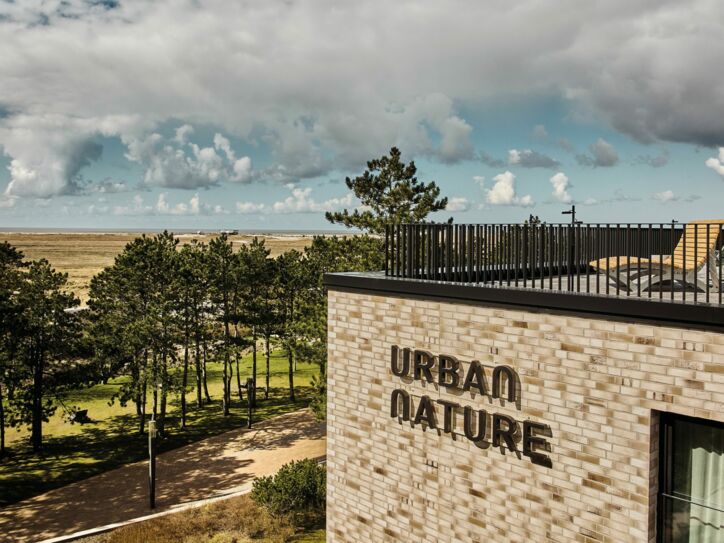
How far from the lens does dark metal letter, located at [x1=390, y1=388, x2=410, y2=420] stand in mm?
9586

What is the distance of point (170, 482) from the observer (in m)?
22.1

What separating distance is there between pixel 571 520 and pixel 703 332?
9.99 ft

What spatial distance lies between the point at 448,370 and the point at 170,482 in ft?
56.4

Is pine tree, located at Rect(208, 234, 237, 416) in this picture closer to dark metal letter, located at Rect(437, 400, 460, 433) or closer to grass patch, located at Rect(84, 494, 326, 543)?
grass patch, located at Rect(84, 494, 326, 543)

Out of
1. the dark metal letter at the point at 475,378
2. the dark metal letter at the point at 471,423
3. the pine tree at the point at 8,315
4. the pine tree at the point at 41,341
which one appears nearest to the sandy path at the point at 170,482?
the pine tree at the point at 41,341

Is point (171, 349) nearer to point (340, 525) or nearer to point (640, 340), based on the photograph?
point (340, 525)

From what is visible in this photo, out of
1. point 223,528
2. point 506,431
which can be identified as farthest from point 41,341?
point 506,431

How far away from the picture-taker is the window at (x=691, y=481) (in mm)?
6801

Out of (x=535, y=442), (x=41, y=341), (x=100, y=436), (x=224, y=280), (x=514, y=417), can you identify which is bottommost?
(x=100, y=436)

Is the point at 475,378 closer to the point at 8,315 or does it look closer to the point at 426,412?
the point at 426,412

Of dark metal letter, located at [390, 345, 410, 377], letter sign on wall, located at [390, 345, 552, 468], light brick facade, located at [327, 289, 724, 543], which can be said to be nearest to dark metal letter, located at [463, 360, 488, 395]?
letter sign on wall, located at [390, 345, 552, 468]

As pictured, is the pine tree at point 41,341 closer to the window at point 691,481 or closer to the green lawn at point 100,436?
the green lawn at point 100,436

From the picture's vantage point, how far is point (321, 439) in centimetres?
2611

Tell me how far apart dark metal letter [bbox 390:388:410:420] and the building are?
3 centimetres
